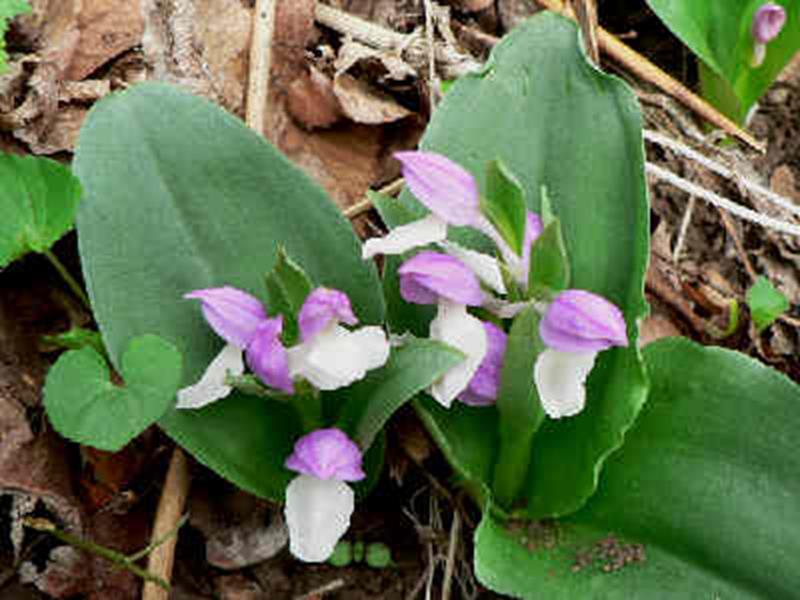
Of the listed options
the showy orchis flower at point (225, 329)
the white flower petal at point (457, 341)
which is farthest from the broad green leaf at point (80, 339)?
the white flower petal at point (457, 341)

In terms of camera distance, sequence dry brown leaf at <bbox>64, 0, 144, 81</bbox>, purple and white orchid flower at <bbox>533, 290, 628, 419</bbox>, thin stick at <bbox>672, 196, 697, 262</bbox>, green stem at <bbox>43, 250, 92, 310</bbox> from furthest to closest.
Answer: thin stick at <bbox>672, 196, 697, 262</bbox> < dry brown leaf at <bbox>64, 0, 144, 81</bbox> < green stem at <bbox>43, 250, 92, 310</bbox> < purple and white orchid flower at <bbox>533, 290, 628, 419</bbox>

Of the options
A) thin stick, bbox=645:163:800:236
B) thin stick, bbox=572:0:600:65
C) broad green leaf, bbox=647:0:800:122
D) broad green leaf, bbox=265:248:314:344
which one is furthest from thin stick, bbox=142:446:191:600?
broad green leaf, bbox=647:0:800:122

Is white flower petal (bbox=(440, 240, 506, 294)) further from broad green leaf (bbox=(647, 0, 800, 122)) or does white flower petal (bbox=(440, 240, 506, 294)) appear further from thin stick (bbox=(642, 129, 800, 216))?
broad green leaf (bbox=(647, 0, 800, 122))

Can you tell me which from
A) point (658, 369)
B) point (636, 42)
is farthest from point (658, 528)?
point (636, 42)

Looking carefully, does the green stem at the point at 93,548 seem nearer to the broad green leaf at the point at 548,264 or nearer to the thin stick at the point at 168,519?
the thin stick at the point at 168,519

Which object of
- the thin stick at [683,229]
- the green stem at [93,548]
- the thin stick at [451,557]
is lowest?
the thin stick at [451,557]

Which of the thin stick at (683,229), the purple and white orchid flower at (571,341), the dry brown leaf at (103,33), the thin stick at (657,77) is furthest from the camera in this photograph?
the thin stick at (657,77)
